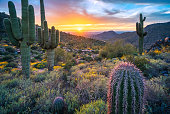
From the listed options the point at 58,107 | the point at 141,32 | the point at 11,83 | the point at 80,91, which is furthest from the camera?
the point at 141,32

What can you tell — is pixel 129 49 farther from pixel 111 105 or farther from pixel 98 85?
pixel 111 105

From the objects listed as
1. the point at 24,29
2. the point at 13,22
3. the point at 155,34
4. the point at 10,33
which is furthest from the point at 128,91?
the point at 155,34

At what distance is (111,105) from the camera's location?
2.46m

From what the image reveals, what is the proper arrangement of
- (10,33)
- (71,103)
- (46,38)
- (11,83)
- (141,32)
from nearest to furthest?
(71,103), (11,83), (10,33), (46,38), (141,32)

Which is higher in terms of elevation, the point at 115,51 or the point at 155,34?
the point at 155,34

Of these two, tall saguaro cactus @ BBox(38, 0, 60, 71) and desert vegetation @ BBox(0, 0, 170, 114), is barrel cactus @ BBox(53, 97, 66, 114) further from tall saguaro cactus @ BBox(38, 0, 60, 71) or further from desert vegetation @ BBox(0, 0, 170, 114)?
tall saguaro cactus @ BBox(38, 0, 60, 71)

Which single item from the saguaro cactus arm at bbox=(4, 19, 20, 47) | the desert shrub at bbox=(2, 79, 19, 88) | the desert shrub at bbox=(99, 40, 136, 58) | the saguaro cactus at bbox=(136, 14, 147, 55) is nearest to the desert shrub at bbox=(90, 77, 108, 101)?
the desert shrub at bbox=(2, 79, 19, 88)

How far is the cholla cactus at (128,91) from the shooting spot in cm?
225

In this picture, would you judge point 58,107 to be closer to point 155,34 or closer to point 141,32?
point 141,32

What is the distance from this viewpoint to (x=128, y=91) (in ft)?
7.45

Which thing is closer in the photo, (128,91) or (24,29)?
(128,91)

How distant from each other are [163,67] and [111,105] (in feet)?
20.8

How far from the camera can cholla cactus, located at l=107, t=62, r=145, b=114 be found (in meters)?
2.25

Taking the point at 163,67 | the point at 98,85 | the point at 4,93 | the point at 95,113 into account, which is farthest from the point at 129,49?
the point at 4,93
